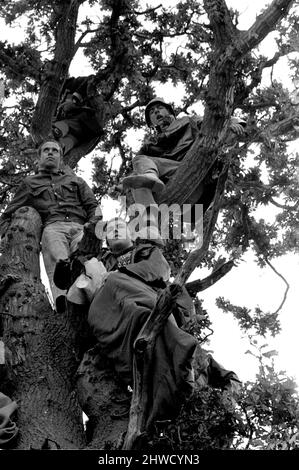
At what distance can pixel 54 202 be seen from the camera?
796 cm

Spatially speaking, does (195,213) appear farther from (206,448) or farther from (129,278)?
(206,448)

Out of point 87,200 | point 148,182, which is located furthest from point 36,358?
point 87,200

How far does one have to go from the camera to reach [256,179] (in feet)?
31.6

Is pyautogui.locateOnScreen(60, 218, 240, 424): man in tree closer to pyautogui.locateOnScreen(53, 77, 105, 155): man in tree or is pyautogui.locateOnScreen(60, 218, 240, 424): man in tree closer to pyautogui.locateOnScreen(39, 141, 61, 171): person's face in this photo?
pyautogui.locateOnScreen(39, 141, 61, 171): person's face

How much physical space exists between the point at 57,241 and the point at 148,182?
1077 mm

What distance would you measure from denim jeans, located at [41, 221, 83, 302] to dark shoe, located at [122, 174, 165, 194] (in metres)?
0.74

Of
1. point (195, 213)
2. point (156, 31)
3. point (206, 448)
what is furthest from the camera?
point (156, 31)

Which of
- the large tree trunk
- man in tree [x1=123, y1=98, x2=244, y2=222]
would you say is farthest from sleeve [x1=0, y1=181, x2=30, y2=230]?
man in tree [x1=123, y1=98, x2=244, y2=222]

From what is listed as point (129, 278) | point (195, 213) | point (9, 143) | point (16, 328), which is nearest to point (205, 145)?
point (195, 213)

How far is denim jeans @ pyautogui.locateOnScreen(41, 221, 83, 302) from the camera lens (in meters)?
7.07

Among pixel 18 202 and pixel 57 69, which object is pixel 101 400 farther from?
pixel 57 69

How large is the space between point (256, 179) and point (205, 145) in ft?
9.29

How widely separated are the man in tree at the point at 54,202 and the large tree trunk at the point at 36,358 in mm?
353

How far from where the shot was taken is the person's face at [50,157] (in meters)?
8.44
